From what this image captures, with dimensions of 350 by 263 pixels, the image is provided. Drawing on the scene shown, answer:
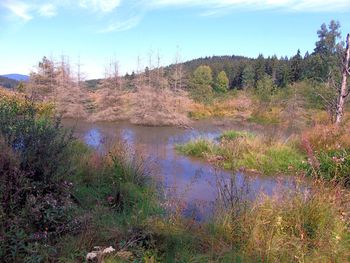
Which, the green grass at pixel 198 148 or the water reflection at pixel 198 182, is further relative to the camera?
the green grass at pixel 198 148

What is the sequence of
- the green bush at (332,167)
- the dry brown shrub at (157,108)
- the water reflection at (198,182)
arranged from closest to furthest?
the water reflection at (198,182) → the green bush at (332,167) → the dry brown shrub at (157,108)

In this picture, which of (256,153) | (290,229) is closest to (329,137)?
(256,153)

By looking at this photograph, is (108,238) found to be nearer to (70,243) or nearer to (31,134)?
(70,243)

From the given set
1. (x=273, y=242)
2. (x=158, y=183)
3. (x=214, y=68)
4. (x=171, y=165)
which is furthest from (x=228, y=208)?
(x=214, y=68)

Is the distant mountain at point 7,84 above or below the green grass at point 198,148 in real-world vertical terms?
above

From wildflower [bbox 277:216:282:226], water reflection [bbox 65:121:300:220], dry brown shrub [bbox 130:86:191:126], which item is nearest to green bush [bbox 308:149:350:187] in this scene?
water reflection [bbox 65:121:300:220]

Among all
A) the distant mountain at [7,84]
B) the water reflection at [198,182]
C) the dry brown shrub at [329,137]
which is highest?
the distant mountain at [7,84]

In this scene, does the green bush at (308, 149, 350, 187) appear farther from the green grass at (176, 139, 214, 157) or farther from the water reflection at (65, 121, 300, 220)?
the green grass at (176, 139, 214, 157)

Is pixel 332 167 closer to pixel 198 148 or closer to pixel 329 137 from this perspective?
pixel 329 137

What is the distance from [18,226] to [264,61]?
48349 millimetres

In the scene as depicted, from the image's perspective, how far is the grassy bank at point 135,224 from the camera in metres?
3.07

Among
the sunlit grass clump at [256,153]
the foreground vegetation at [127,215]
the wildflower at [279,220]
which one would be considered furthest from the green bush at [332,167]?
the wildflower at [279,220]

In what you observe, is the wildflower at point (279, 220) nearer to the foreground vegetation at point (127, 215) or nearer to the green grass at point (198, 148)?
the foreground vegetation at point (127, 215)

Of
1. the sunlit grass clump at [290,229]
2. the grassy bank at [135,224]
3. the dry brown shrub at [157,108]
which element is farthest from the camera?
the dry brown shrub at [157,108]
